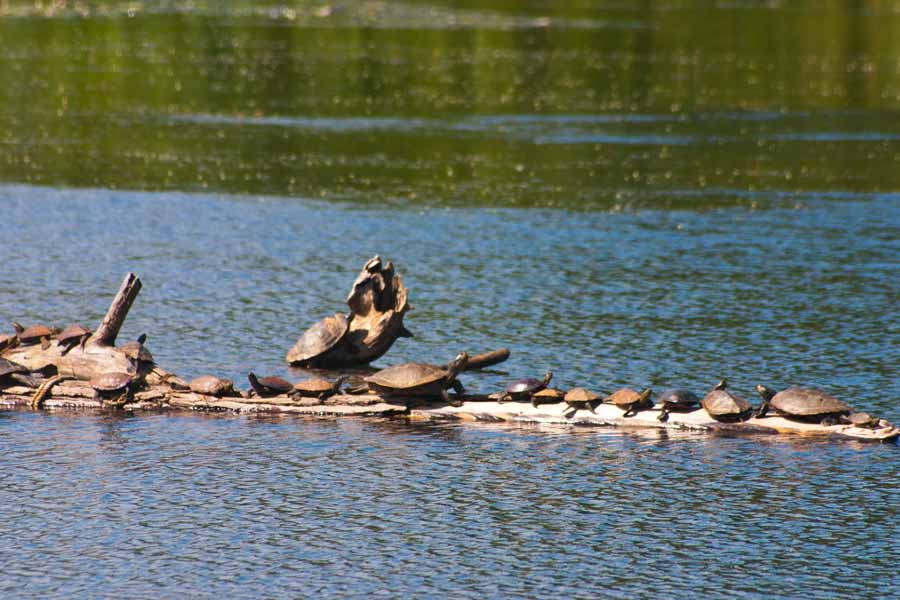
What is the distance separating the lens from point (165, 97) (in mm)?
70750

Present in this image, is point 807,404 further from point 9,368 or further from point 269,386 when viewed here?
point 9,368

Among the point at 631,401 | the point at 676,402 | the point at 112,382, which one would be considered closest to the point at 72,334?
the point at 112,382

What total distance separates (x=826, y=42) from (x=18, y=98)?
50.0 metres

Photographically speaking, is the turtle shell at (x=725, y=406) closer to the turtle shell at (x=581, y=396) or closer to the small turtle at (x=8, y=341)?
the turtle shell at (x=581, y=396)

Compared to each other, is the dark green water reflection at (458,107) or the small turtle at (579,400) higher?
the dark green water reflection at (458,107)

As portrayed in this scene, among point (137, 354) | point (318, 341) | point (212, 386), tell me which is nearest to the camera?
point (212, 386)

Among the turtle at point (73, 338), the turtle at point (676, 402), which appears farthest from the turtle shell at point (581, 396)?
the turtle at point (73, 338)

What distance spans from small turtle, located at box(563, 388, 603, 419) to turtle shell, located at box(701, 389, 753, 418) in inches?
65.4

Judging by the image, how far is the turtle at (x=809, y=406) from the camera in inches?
909

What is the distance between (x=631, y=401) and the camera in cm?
2380

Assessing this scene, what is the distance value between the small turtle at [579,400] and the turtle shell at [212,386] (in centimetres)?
538

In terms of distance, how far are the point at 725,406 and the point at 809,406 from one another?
3.98 feet

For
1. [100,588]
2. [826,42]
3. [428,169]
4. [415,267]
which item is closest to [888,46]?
[826,42]

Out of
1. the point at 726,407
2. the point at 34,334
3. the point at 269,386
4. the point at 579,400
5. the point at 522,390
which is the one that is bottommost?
the point at 726,407
